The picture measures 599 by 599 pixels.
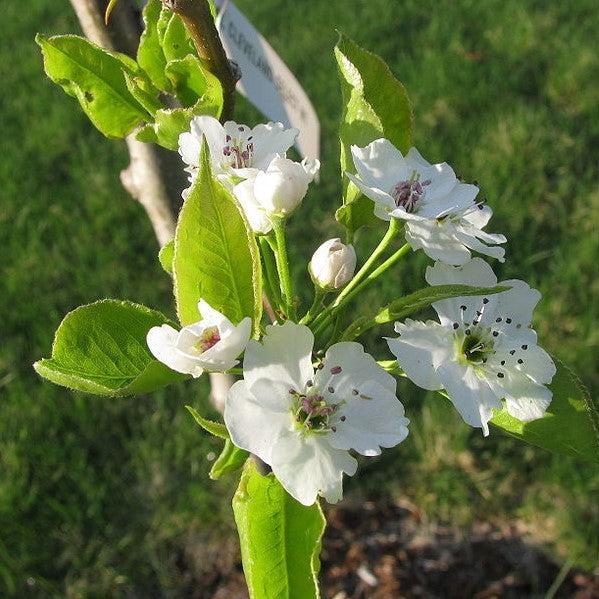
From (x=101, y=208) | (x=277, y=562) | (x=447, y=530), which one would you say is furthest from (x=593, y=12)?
(x=277, y=562)

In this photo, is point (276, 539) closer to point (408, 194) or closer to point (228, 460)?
point (228, 460)

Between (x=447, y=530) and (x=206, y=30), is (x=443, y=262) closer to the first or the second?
(x=206, y=30)

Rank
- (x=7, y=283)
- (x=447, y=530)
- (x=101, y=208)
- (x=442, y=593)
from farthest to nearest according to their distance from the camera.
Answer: (x=101, y=208) < (x=7, y=283) < (x=447, y=530) < (x=442, y=593)

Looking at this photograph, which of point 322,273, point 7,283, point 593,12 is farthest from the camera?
point 593,12

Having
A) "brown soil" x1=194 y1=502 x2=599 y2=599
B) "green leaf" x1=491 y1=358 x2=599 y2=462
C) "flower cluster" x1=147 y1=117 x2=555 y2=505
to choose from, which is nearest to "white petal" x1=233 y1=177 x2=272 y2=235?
"flower cluster" x1=147 y1=117 x2=555 y2=505

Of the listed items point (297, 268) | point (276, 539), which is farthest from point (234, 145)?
point (297, 268)

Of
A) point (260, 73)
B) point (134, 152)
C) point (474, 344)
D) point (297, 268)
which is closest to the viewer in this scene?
point (474, 344)

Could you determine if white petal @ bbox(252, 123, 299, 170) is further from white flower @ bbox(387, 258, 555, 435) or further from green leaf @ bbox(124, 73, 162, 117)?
white flower @ bbox(387, 258, 555, 435)
